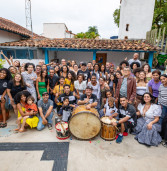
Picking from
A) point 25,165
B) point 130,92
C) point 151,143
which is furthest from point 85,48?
point 25,165

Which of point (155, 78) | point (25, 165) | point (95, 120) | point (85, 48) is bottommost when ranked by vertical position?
point (25, 165)

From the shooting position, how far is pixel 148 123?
364 centimetres

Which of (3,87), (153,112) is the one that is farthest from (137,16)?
(3,87)

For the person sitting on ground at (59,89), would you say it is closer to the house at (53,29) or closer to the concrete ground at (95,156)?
the concrete ground at (95,156)

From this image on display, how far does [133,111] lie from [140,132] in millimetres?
610

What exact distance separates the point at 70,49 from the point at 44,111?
7.03 meters

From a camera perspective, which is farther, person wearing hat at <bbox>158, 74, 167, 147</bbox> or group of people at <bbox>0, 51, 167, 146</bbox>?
group of people at <bbox>0, 51, 167, 146</bbox>

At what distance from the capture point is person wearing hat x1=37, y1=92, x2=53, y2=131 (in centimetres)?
412

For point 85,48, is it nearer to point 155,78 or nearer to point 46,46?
point 46,46

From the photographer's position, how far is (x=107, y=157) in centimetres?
309

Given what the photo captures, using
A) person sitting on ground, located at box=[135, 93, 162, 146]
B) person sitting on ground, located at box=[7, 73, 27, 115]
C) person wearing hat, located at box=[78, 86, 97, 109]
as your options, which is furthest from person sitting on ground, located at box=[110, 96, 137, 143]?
person sitting on ground, located at box=[7, 73, 27, 115]

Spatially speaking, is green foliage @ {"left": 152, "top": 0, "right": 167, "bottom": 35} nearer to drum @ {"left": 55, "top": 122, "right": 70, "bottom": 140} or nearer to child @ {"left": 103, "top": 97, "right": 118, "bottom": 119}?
child @ {"left": 103, "top": 97, "right": 118, "bottom": 119}

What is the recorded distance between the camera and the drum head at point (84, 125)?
3.50 metres

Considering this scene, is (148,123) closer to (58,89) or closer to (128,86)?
(128,86)
